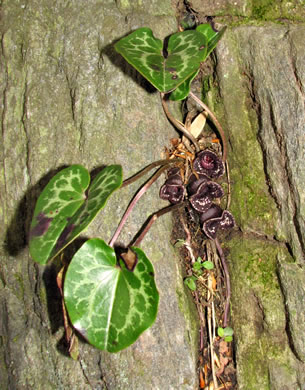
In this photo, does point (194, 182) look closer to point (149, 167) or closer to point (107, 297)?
point (149, 167)

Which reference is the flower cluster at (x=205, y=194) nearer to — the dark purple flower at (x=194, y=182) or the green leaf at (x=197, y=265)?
the dark purple flower at (x=194, y=182)

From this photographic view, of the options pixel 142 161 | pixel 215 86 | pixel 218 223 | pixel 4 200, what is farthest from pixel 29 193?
pixel 215 86

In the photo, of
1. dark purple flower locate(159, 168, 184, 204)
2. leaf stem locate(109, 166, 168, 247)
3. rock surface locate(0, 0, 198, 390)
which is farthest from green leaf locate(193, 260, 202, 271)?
leaf stem locate(109, 166, 168, 247)

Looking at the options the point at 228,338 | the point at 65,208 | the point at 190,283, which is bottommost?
the point at 228,338

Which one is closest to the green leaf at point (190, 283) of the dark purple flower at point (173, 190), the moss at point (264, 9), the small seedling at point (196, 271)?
the small seedling at point (196, 271)

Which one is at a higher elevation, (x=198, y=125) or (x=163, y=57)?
(x=163, y=57)

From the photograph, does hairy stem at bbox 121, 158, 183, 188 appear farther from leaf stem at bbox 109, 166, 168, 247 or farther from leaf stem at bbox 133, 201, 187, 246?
leaf stem at bbox 133, 201, 187, 246

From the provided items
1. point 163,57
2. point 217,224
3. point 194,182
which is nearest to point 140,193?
point 194,182
